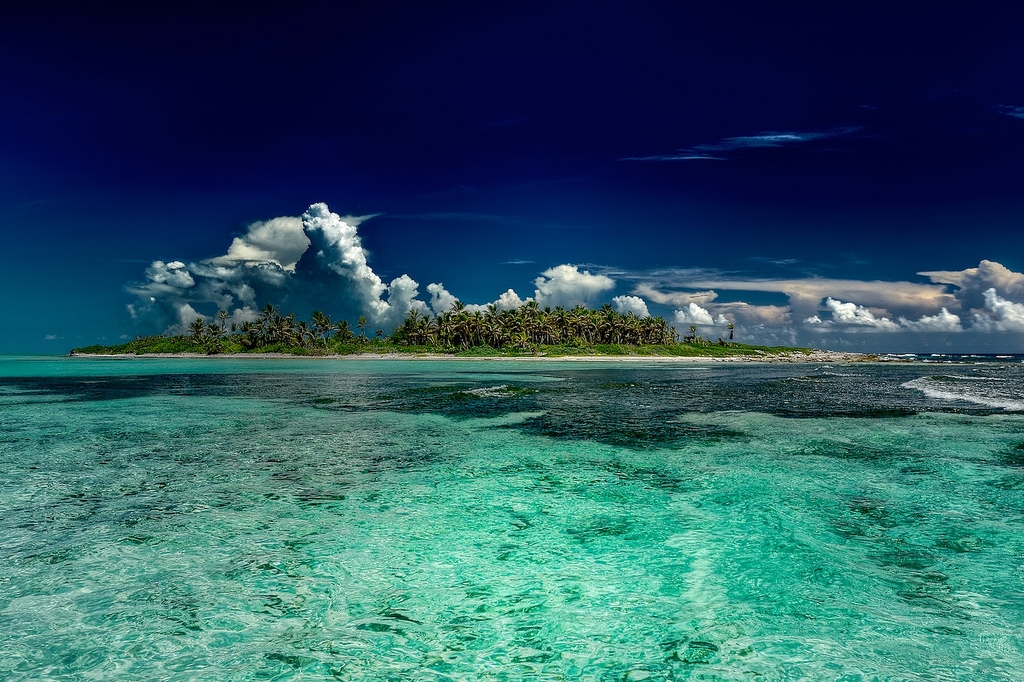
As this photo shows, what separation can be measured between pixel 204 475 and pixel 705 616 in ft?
52.1

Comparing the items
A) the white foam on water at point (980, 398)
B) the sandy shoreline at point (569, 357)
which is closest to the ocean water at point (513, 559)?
the white foam on water at point (980, 398)

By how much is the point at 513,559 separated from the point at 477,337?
16534cm

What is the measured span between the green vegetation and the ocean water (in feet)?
460

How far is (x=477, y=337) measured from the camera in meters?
176

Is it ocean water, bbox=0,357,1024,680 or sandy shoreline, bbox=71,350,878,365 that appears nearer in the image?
ocean water, bbox=0,357,1024,680

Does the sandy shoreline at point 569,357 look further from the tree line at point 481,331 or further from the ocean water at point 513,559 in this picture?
the ocean water at point 513,559

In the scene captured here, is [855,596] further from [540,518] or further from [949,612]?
[540,518]

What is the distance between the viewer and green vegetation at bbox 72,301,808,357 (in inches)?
6683

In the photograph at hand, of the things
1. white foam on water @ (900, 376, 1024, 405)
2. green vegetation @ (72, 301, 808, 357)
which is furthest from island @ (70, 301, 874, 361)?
Answer: white foam on water @ (900, 376, 1024, 405)

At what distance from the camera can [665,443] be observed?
23750 mm

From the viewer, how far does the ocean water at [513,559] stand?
7.41 m

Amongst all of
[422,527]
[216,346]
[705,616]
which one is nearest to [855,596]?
[705,616]

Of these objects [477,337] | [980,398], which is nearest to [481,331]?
[477,337]

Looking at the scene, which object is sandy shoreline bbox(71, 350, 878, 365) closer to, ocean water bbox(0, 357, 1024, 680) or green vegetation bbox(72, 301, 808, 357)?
green vegetation bbox(72, 301, 808, 357)
